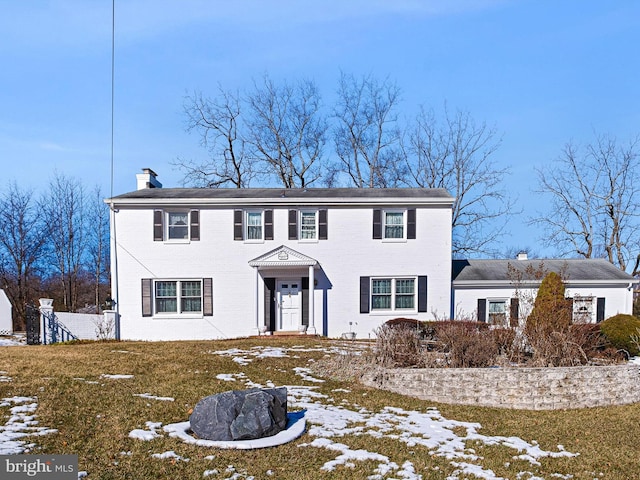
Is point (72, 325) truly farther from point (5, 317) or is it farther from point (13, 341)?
point (5, 317)

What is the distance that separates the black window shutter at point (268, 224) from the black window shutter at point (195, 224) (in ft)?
7.97

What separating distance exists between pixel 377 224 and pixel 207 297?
6729mm

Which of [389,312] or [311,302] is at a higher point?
[311,302]

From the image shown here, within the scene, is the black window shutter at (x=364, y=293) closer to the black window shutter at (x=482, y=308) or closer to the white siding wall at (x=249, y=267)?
the white siding wall at (x=249, y=267)

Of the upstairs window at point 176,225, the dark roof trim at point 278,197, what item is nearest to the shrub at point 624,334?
the dark roof trim at point 278,197

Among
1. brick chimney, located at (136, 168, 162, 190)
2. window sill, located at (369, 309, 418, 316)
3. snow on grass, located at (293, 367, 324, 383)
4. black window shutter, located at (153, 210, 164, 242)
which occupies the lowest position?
snow on grass, located at (293, 367, 324, 383)

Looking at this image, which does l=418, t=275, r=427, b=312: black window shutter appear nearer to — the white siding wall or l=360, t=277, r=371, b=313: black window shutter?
the white siding wall

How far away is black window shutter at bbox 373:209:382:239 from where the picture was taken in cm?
1812

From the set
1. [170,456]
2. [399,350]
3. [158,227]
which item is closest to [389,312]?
[399,350]

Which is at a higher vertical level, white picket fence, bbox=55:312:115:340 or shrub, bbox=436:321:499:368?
shrub, bbox=436:321:499:368

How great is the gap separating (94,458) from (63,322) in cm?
1427

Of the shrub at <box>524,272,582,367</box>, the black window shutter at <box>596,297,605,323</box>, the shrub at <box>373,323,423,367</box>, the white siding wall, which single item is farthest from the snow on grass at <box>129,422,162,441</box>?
the black window shutter at <box>596,297,605,323</box>

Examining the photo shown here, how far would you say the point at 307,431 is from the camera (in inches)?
262

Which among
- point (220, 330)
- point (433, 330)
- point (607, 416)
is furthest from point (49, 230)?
point (607, 416)
